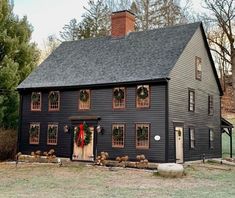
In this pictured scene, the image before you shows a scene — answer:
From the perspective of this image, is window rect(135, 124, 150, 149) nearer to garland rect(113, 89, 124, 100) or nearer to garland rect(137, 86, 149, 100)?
garland rect(137, 86, 149, 100)

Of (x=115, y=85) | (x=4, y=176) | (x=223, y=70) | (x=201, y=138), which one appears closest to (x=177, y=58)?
(x=115, y=85)

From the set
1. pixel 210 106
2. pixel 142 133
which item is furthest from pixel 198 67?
pixel 142 133

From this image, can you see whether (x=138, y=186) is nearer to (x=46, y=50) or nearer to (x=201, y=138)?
(x=201, y=138)

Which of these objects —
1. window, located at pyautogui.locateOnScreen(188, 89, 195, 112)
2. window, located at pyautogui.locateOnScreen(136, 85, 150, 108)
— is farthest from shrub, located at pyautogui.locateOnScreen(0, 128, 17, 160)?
window, located at pyautogui.locateOnScreen(188, 89, 195, 112)

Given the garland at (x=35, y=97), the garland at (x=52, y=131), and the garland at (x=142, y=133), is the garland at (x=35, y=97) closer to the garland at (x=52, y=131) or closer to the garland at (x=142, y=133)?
the garland at (x=52, y=131)

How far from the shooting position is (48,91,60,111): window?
2291 cm

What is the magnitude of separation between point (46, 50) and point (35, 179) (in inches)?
1382

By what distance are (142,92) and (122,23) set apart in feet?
21.2

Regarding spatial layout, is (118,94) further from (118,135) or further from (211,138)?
(211,138)

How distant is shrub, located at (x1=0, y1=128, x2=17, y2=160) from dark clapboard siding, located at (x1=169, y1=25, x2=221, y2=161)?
1063 centimetres

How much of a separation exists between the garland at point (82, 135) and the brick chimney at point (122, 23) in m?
6.83

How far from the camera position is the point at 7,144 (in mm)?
24047

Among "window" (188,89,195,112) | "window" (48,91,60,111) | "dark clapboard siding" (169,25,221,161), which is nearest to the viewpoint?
"dark clapboard siding" (169,25,221,161)

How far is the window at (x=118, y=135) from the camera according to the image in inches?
805
